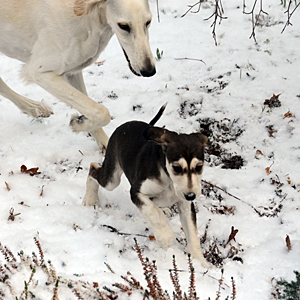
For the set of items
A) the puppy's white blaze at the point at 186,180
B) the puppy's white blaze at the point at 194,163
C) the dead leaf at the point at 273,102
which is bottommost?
the dead leaf at the point at 273,102

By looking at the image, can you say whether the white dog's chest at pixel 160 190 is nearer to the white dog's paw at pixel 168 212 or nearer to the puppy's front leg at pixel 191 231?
the puppy's front leg at pixel 191 231

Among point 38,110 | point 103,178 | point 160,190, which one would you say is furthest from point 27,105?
point 160,190

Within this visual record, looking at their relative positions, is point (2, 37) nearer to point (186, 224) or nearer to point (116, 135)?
point (116, 135)

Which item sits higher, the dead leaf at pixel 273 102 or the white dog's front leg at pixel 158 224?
the white dog's front leg at pixel 158 224

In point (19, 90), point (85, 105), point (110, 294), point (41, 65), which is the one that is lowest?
point (19, 90)

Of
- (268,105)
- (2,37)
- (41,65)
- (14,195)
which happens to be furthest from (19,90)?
(268,105)

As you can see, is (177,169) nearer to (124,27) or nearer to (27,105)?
(124,27)

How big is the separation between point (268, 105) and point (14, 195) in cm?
315

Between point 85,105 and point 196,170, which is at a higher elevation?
point 196,170

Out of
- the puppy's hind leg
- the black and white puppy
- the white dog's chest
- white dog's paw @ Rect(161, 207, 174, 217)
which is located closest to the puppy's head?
the black and white puppy

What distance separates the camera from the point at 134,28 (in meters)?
3.30

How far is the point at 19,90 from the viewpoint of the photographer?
225 inches

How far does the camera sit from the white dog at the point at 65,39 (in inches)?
135

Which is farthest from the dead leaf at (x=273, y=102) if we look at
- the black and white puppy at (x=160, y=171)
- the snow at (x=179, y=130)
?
the black and white puppy at (x=160, y=171)
